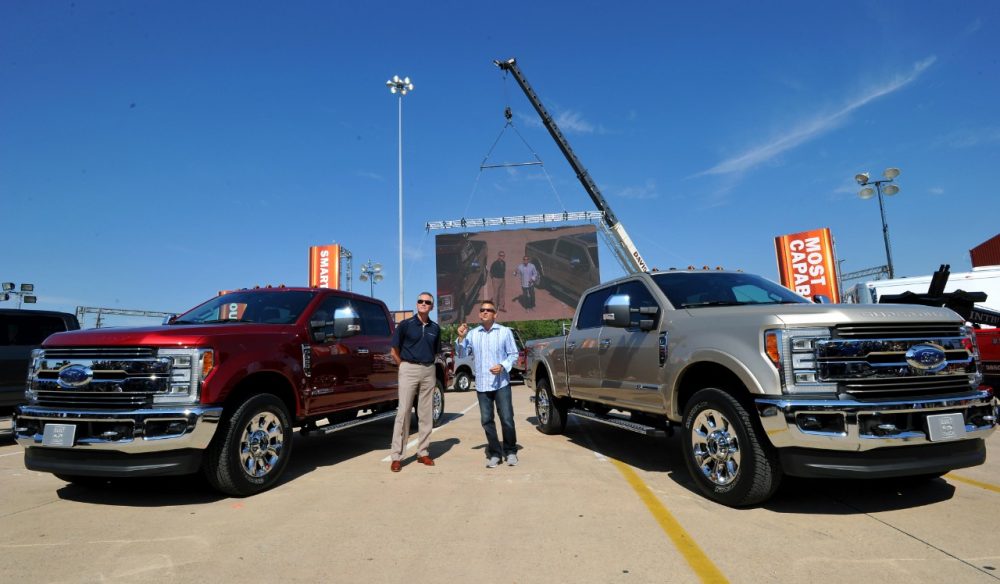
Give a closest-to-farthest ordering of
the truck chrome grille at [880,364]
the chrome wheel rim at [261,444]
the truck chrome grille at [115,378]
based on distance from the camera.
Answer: the truck chrome grille at [880,364] < the truck chrome grille at [115,378] < the chrome wheel rim at [261,444]

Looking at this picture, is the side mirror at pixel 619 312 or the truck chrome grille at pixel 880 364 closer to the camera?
the truck chrome grille at pixel 880 364

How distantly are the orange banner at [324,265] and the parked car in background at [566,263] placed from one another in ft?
38.3

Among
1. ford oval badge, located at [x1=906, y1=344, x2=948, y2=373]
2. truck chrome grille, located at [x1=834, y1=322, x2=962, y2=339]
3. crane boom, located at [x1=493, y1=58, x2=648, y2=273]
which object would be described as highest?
crane boom, located at [x1=493, y1=58, x2=648, y2=273]

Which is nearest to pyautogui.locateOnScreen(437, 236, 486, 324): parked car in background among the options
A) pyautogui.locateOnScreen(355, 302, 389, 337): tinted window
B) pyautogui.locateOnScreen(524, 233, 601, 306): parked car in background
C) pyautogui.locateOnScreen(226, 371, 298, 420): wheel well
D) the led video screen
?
the led video screen

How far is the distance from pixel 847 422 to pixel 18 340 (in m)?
10.5

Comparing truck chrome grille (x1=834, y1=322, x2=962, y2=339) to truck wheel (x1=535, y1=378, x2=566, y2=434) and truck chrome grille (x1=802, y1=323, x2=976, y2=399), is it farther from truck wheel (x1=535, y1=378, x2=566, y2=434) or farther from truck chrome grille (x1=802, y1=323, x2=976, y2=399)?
truck wheel (x1=535, y1=378, x2=566, y2=434)

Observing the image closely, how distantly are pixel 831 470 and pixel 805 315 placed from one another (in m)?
1.04

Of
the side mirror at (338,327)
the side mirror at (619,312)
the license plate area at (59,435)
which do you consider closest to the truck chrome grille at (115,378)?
the license plate area at (59,435)

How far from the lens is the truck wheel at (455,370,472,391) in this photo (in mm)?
17812

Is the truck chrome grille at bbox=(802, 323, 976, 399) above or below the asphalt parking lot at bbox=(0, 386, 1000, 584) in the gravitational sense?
above

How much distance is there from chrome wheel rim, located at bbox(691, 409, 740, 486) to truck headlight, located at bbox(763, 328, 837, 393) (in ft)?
1.95

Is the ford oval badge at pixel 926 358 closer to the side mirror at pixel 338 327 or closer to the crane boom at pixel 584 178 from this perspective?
the side mirror at pixel 338 327

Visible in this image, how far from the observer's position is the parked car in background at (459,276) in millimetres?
31406

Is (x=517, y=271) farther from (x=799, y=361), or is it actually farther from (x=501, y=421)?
(x=799, y=361)
